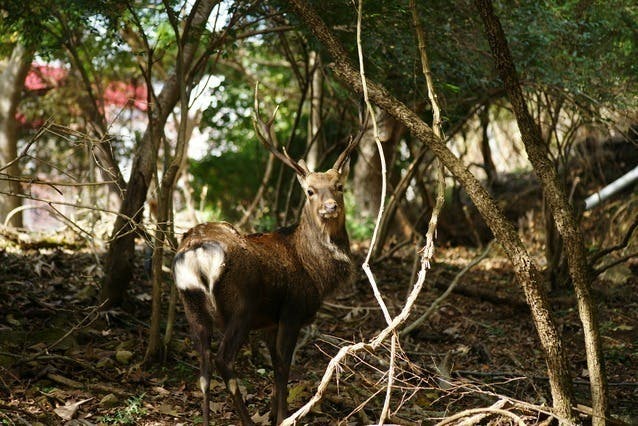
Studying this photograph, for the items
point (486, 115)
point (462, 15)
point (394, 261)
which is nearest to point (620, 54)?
point (462, 15)

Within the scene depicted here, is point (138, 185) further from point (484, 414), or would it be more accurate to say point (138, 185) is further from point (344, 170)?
point (484, 414)

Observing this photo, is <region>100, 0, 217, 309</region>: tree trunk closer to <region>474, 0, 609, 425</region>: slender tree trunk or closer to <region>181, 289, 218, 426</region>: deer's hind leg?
<region>181, 289, 218, 426</region>: deer's hind leg

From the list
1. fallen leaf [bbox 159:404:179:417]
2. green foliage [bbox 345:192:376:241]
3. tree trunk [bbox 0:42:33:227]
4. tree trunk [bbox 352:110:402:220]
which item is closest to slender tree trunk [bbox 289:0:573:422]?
fallen leaf [bbox 159:404:179:417]

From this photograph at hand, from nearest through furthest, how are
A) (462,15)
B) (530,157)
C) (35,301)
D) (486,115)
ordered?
(530,157) → (35,301) → (462,15) → (486,115)

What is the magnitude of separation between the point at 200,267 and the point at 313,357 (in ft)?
7.76

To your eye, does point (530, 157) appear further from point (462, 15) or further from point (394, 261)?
point (394, 261)

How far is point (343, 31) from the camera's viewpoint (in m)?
6.75

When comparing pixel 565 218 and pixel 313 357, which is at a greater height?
pixel 565 218

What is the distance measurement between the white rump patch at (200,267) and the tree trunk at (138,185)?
1.54 metres

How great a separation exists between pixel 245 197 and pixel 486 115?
532 centimetres

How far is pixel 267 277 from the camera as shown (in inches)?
206

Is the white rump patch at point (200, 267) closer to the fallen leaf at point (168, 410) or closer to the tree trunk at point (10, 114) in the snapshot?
the fallen leaf at point (168, 410)

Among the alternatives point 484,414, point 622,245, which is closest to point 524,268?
point 484,414

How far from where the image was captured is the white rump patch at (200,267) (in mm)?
4820
